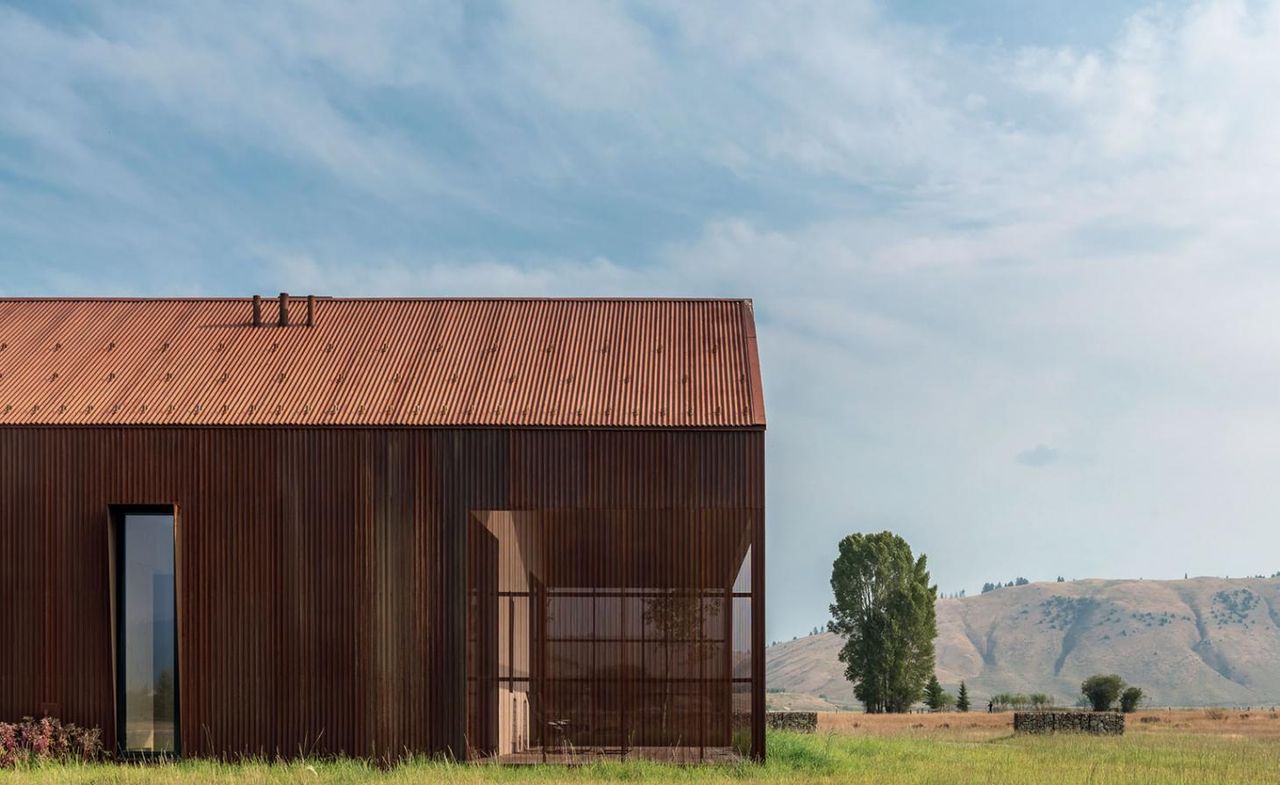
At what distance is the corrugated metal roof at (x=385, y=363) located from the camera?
2369cm

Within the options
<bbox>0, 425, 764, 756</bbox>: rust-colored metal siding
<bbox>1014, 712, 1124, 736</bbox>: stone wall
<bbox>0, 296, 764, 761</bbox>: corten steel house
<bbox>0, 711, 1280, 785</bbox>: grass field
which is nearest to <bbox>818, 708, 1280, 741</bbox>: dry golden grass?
<bbox>1014, 712, 1124, 736</bbox>: stone wall

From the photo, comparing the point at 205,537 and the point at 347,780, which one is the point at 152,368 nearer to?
the point at 205,537

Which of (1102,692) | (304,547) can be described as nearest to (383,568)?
(304,547)

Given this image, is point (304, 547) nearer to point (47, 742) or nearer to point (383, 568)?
point (383, 568)

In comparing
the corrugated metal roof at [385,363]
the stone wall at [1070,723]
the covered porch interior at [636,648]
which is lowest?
the stone wall at [1070,723]

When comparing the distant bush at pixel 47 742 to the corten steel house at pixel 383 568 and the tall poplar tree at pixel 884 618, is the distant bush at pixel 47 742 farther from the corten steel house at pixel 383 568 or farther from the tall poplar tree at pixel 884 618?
the tall poplar tree at pixel 884 618

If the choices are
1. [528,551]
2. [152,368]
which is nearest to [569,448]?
[528,551]

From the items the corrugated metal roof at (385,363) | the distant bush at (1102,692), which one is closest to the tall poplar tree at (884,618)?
the distant bush at (1102,692)

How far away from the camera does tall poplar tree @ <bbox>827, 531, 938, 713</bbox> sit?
65.9 metres

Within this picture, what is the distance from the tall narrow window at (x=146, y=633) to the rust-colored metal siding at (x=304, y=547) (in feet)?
0.92

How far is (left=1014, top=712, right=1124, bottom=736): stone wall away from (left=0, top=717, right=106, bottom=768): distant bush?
27190 millimetres

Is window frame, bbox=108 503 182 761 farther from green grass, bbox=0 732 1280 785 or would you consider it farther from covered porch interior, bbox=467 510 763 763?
covered porch interior, bbox=467 510 763 763

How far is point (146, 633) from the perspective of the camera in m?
23.3

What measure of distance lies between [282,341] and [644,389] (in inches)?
285
